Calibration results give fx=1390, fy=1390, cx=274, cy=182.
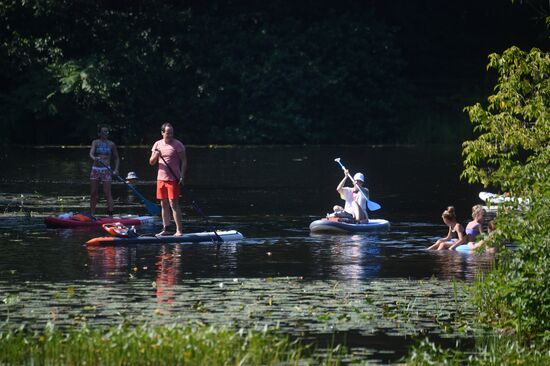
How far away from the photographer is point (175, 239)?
2238cm

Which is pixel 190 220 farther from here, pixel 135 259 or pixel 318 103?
pixel 318 103

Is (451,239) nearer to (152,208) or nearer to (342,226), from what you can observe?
(342,226)

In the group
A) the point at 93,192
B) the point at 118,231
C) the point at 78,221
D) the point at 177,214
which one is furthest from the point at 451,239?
the point at 93,192

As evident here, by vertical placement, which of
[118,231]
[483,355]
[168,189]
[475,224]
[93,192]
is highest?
[168,189]

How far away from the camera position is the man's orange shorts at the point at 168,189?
2266cm

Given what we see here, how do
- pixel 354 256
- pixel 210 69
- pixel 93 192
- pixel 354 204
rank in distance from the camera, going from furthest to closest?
pixel 210 69 < pixel 93 192 < pixel 354 204 < pixel 354 256

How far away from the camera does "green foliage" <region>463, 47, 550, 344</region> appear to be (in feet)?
45.4

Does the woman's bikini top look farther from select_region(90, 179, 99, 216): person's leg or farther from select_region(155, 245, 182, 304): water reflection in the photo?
select_region(155, 245, 182, 304): water reflection

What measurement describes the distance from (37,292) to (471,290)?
5105 millimetres

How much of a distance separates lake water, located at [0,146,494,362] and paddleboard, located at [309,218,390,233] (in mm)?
313

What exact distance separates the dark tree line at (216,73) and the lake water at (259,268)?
1999 centimetres

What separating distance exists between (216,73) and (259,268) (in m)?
40.8

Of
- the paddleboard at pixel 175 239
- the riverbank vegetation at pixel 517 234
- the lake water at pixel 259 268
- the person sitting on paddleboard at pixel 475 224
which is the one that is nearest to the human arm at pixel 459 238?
the person sitting on paddleboard at pixel 475 224

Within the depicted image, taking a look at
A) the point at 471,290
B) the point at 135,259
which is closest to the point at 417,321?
the point at 471,290
